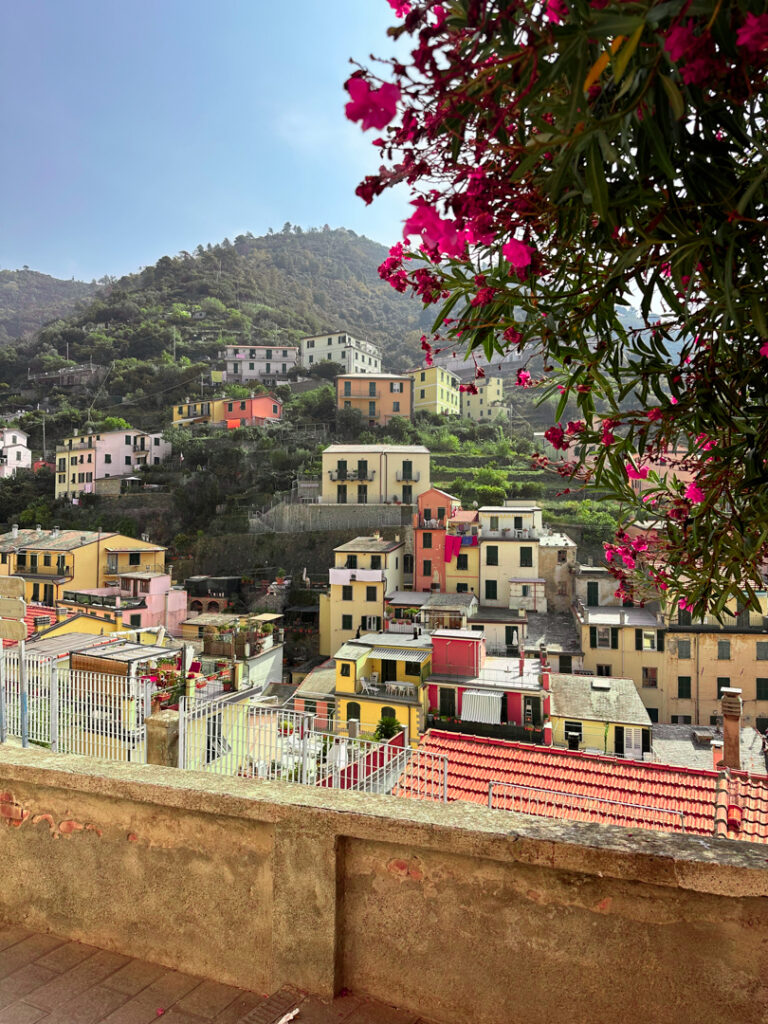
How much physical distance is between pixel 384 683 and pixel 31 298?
539 ft

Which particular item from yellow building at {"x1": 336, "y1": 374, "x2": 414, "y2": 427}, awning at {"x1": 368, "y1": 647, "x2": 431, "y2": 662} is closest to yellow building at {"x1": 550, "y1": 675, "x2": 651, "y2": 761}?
awning at {"x1": 368, "y1": 647, "x2": 431, "y2": 662}

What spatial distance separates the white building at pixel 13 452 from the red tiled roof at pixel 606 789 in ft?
169

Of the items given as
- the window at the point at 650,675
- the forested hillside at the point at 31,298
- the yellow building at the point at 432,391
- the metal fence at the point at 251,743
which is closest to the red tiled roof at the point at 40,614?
the metal fence at the point at 251,743

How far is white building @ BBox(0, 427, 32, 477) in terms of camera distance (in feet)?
170

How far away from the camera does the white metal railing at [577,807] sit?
387 inches

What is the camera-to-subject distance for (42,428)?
197 feet

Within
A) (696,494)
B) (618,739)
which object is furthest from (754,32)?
(618,739)

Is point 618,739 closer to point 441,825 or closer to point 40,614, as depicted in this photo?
point 441,825

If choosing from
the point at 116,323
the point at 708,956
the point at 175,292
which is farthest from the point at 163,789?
the point at 175,292

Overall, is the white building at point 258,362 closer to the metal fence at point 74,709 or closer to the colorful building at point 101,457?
the colorful building at point 101,457

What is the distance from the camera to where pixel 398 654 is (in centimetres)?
2014

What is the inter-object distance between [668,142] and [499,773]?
37.6 ft

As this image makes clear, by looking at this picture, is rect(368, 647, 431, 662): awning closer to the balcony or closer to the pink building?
the pink building

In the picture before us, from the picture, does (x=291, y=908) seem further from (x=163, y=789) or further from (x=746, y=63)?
(x=746, y=63)
